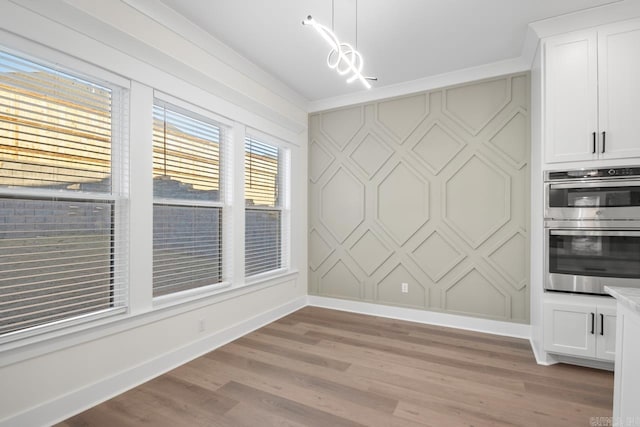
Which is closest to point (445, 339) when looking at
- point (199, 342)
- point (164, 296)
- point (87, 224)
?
point (199, 342)

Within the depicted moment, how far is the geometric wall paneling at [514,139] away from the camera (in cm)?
329

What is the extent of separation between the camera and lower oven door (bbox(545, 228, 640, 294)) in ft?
7.91

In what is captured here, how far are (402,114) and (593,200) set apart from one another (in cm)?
215

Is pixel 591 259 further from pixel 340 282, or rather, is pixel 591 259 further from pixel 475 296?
pixel 340 282

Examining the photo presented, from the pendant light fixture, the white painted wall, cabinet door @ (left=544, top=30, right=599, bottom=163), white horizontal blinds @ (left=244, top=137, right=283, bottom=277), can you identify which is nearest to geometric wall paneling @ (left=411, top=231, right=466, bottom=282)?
cabinet door @ (left=544, top=30, right=599, bottom=163)

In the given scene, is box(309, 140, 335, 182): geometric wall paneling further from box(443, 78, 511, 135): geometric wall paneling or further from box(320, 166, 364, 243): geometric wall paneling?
box(443, 78, 511, 135): geometric wall paneling

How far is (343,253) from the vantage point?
430cm

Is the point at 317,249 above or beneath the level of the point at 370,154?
beneath

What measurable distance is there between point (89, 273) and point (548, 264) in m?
3.57

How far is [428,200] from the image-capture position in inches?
148

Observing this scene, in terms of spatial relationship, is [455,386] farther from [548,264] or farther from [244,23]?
[244,23]

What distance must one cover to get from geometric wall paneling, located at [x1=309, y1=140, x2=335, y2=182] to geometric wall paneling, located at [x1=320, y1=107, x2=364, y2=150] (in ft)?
0.66

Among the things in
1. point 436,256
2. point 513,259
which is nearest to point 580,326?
point 513,259

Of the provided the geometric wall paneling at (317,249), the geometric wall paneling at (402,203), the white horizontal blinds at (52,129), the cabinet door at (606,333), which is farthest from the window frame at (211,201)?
the cabinet door at (606,333)
